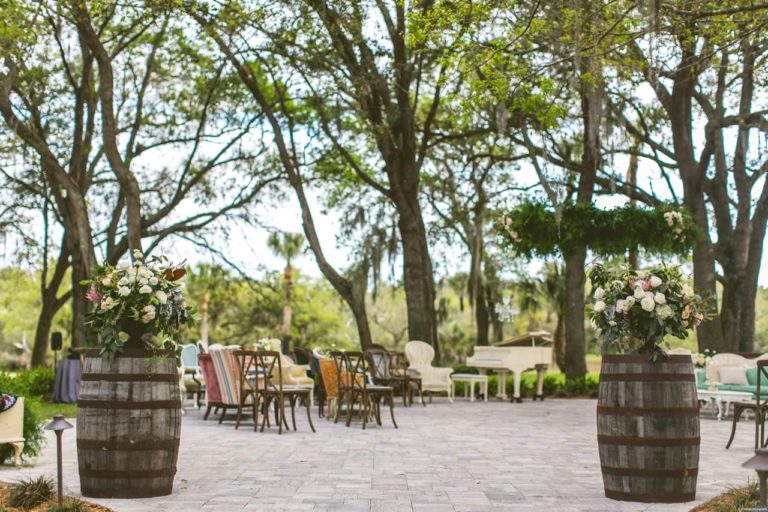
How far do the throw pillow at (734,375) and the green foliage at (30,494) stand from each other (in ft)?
33.8

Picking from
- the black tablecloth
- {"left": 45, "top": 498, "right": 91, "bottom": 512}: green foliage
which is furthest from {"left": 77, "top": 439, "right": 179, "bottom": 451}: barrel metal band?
the black tablecloth

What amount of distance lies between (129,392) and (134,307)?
1.64 ft

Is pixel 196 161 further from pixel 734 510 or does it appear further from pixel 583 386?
pixel 734 510

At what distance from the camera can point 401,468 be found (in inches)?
274

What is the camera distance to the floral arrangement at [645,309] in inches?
213

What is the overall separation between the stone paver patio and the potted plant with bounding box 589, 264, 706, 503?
17 cm

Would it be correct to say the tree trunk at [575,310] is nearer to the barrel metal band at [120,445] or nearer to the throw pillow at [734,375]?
the throw pillow at [734,375]

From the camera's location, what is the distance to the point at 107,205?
830 inches

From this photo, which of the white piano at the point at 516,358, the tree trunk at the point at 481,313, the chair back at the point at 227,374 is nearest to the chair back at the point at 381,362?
the white piano at the point at 516,358

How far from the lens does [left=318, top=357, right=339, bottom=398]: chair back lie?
11531 mm

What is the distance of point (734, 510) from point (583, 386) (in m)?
13.8

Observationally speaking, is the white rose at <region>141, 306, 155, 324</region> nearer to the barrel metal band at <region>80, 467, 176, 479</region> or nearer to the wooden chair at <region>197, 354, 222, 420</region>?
the barrel metal band at <region>80, 467, 176, 479</region>

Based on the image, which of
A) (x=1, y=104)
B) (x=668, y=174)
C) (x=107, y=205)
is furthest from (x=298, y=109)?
(x=668, y=174)

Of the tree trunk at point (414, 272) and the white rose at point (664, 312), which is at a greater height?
the tree trunk at point (414, 272)
